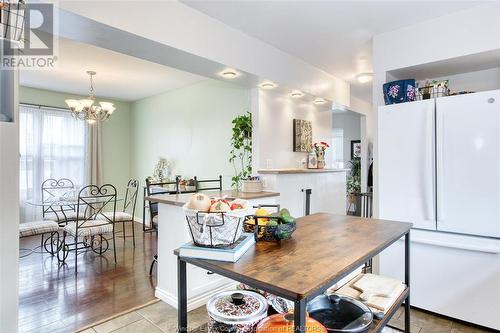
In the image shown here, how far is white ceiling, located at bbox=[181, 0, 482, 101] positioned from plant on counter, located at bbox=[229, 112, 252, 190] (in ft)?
3.15

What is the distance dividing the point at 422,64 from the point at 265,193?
76.0 inches

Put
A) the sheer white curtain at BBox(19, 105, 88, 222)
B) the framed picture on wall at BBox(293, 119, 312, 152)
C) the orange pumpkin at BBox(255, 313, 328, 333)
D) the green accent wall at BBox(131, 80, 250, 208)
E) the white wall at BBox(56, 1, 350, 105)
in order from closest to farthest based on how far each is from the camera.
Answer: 1. the orange pumpkin at BBox(255, 313, 328, 333)
2. the white wall at BBox(56, 1, 350, 105)
3. the framed picture on wall at BBox(293, 119, 312, 152)
4. the green accent wall at BBox(131, 80, 250, 208)
5. the sheer white curtain at BBox(19, 105, 88, 222)

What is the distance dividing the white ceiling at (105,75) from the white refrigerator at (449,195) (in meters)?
3.17

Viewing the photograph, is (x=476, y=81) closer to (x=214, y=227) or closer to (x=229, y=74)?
(x=229, y=74)

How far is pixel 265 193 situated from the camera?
312 cm

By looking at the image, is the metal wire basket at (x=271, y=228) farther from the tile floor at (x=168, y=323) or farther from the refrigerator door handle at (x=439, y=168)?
the refrigerator door handle at (x=439, y=168)

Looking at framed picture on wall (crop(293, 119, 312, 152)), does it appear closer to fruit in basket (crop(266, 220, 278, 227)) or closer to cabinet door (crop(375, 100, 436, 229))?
cabinet door (crop(375, 100, 436, 229))

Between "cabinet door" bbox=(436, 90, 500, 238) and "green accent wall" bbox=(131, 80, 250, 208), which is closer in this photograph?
"cabinet door" bbox=(436, 90, 500, 238)

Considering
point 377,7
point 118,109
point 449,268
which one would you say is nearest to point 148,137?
point 118,109

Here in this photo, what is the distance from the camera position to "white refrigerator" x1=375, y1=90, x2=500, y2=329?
83.7 inches

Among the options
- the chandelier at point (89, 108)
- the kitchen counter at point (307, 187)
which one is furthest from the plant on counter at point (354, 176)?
the chandelier at point (89, 108)

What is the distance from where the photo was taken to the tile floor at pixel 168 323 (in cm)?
220

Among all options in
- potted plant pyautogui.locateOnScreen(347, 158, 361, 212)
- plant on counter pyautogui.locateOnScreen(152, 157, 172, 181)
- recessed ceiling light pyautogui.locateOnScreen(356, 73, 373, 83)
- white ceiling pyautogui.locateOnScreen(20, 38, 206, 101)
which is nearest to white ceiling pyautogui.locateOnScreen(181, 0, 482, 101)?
recessed ceiling light pyautogui.locateOnScreen(356, 73, 373, 83)

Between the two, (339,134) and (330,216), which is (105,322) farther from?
(339,134)
